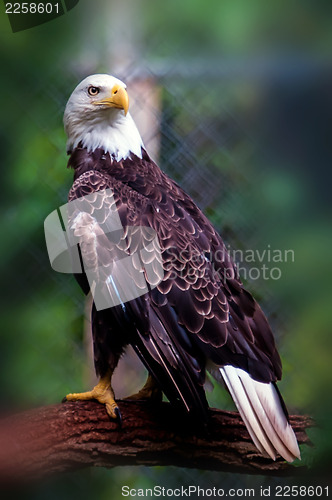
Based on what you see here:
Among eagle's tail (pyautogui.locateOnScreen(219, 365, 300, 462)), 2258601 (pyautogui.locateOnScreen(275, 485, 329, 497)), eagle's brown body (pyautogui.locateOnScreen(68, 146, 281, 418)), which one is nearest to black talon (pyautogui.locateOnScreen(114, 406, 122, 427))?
eagle's brown body (pyautogui.locateOnScreen(68, 146, 281, 418))

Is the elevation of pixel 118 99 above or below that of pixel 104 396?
above

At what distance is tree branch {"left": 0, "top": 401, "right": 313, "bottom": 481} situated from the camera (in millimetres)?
1489

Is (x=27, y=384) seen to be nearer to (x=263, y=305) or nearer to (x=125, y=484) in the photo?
(x=125, y=484)

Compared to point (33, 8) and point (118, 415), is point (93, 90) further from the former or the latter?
point (118, 415)

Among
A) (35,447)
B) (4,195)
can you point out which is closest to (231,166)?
(4,195)

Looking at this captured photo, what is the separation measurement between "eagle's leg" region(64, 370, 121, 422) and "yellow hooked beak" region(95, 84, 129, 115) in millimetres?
745

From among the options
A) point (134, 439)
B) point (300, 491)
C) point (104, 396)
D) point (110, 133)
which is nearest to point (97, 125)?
point (110, 133)

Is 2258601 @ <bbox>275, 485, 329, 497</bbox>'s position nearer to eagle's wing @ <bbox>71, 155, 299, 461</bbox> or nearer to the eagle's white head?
eagle's wing @ <bbox>71, 155, 299, 461</bbox>

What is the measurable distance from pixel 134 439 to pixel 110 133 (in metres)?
0.87

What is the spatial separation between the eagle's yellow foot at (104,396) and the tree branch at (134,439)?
0.02 metres

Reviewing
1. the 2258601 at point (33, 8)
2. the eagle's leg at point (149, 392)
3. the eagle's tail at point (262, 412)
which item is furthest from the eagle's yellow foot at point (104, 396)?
the 2258601 at point (33, 8)

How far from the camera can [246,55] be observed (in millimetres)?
1799

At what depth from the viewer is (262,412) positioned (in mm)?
1471

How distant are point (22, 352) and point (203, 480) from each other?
0.66 m
